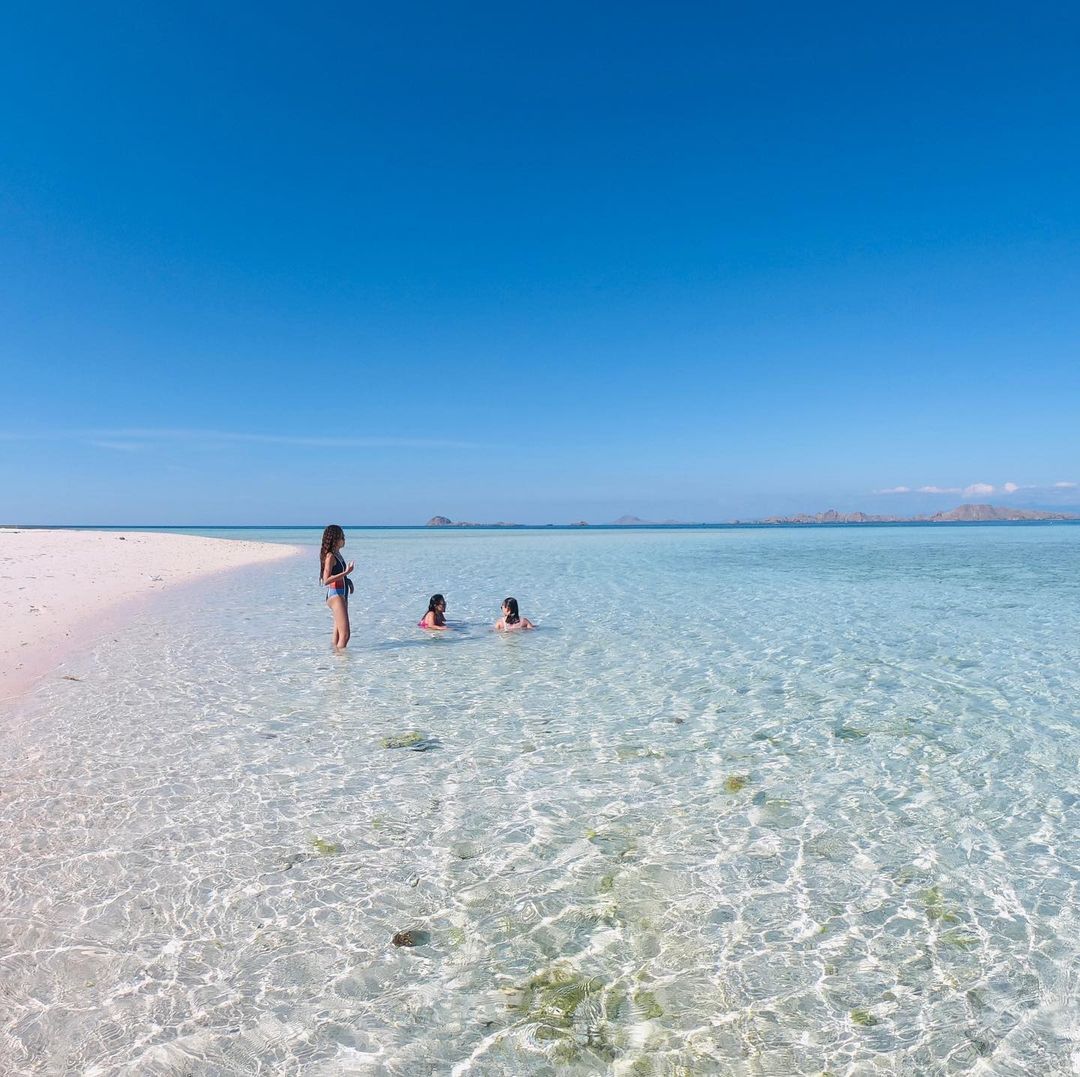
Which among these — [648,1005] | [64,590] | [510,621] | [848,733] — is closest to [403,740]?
[648,1005]

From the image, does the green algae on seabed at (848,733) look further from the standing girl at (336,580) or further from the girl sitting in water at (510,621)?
the standing girl at (336,580)

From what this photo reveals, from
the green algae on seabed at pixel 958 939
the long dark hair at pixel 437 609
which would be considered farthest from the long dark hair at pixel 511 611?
the green algae on seabed at pixel 958 939

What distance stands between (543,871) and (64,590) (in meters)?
23.6

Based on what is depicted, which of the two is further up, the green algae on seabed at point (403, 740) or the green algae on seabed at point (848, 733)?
the green algae on seabed at point (403, 740)

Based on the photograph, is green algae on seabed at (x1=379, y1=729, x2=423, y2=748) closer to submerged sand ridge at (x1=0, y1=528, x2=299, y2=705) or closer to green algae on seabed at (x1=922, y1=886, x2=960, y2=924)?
green algae on seabed at (x1=922, y1=886, x2=960, y2=924)

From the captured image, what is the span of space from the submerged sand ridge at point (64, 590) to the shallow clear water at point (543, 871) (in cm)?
121

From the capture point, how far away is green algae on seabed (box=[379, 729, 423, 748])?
885cm

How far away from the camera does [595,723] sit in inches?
386

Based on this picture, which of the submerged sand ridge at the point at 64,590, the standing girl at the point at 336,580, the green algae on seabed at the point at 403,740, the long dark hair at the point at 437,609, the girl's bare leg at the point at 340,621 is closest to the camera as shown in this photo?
the green algae on seabed at the point at 403,740

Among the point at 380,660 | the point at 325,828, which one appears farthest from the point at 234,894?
the point at 380,660

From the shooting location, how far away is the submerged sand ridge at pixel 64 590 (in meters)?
13.6

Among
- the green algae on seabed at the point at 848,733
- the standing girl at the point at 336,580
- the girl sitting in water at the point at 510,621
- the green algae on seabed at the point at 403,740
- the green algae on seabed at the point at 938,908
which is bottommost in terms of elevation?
the green algae on seabed at the point at 938,908

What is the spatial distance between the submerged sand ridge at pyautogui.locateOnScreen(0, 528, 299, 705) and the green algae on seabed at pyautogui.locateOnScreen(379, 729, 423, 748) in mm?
6081

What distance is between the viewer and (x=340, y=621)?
579 inches
